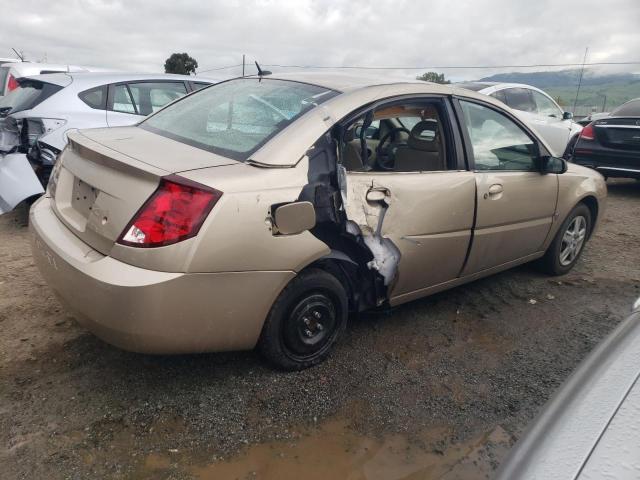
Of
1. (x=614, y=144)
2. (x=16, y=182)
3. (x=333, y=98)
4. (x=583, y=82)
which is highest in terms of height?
(x=583, y=82)

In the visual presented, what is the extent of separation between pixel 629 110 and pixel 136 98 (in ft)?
23.1

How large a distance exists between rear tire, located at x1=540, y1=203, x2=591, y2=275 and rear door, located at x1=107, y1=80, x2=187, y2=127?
418 cm

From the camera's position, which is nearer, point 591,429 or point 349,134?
point 591,429

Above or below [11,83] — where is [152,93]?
below

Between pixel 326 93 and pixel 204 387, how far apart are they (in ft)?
5.63

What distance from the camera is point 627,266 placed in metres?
4.61

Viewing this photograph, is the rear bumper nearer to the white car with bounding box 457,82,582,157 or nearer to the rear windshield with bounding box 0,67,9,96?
the white car with bounding box 457,82,582,157

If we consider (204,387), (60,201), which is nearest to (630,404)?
(204,387)

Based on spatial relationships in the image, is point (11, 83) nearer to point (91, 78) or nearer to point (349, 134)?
point (91, 78)

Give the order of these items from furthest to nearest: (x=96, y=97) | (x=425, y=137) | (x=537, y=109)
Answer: (x=537, y=109)
(x=96, y=97)
(x=425, y=137)

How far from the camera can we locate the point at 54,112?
484cm

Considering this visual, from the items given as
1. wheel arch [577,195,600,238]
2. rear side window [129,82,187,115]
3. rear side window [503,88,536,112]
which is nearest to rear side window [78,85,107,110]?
rear side window [129,82,187,115]

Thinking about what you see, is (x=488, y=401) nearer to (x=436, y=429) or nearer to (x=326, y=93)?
(x=436, y=429)

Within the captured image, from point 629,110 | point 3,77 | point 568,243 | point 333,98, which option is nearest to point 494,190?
point 333,98
